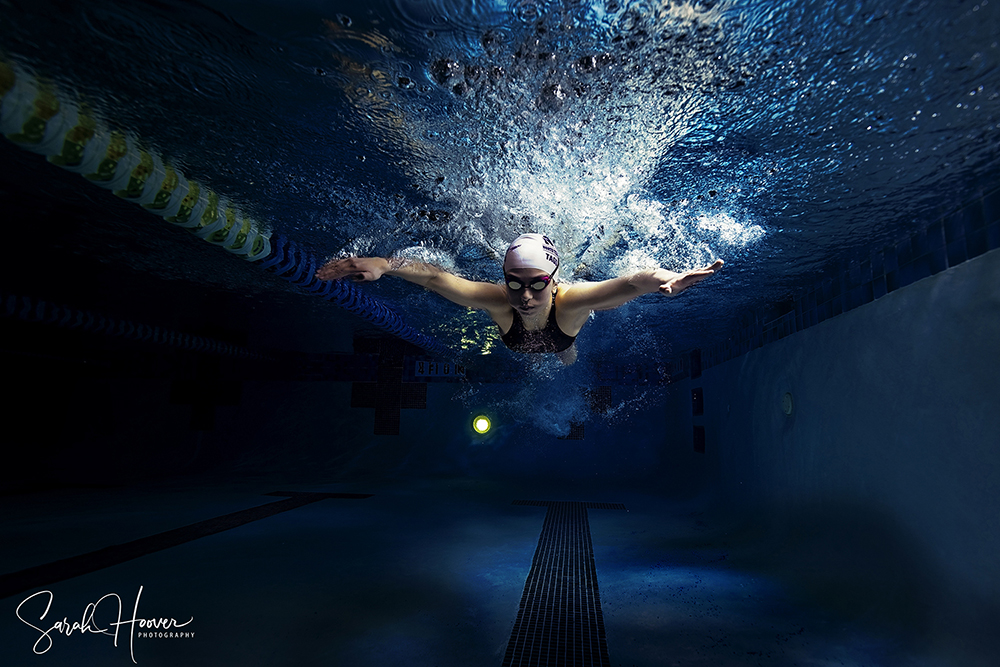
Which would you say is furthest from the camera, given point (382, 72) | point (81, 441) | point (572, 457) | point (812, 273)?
point (572, 457)

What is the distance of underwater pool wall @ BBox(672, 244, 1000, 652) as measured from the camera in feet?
9.76

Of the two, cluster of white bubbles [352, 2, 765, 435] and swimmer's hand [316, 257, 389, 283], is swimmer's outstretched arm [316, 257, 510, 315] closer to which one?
swimmer's hand [316, 257, 389, 283]

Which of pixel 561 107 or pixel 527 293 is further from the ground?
pixel 561 107

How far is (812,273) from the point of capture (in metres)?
5.83

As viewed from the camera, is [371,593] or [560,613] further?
[371,593]

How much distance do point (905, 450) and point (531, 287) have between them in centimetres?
296

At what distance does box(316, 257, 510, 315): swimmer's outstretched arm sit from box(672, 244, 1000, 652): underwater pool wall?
309 centimetres

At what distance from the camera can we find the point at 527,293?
3871 millimetres

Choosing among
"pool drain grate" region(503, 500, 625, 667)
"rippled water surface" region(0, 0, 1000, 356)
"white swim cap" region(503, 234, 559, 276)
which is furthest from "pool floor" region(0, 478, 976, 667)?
"rippled water surface" region(0, 0, 1000, 356)

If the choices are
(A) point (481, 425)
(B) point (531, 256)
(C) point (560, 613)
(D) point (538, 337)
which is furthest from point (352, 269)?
(A) point (481, 425)

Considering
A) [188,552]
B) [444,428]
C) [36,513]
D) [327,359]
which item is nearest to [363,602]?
[188,552]

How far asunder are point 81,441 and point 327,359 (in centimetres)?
592

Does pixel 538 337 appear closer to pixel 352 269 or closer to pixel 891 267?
pixel 352 269

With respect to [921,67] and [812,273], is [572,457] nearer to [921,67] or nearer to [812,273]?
[812,273]
